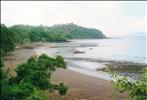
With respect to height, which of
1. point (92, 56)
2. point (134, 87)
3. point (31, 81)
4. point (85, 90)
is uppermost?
point (134, 87)

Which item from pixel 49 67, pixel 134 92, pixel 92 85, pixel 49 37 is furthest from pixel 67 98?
pixel 49 37

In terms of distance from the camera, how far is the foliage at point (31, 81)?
615 inches

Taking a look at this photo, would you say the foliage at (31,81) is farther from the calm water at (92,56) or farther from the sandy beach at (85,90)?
the calm water at (92,56)

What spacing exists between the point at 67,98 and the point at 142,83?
17080 millimetres

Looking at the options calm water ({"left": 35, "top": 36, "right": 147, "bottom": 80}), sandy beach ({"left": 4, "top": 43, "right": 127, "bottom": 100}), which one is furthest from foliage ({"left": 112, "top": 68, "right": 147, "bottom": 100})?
calm water ({"left": 35, "top": 36, "right": 147, "bottom": 80})

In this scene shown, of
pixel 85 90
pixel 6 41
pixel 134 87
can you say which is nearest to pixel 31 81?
pixel 85 90

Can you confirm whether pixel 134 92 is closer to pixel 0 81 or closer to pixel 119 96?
pixel 0 81

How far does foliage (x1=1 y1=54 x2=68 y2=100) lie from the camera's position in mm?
15609

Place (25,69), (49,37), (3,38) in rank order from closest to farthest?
(25,69), (3,38), (49,37)

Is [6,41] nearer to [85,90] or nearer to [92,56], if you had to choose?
[92,56]

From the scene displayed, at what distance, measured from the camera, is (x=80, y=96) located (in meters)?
26.3

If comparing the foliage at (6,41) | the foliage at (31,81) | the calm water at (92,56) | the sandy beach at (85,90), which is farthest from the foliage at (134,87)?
the foliage at (6,41)

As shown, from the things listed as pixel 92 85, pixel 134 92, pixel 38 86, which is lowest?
pixel 92 85

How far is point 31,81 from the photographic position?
61.9 ft
